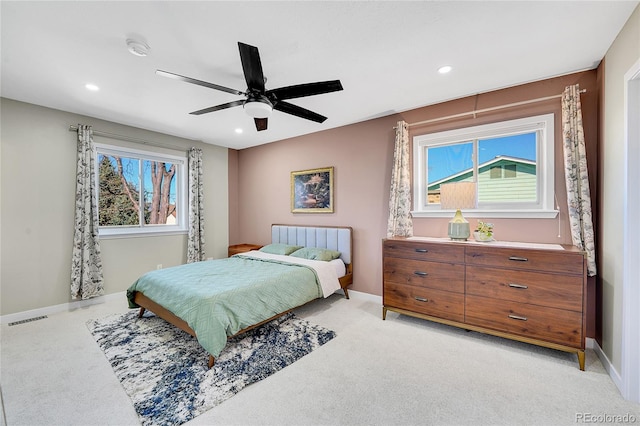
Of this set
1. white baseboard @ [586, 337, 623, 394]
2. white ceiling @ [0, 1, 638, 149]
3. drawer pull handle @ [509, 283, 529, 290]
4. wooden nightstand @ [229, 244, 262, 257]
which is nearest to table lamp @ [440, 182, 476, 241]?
drawer pull handle @ [509, 283, 529, 290]

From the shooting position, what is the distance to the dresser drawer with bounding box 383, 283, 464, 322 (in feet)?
9.02

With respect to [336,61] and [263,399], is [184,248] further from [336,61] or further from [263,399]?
[336,61]

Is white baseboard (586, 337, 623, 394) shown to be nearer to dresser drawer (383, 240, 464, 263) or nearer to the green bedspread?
dresser drawer (383, 240, 464, 263)

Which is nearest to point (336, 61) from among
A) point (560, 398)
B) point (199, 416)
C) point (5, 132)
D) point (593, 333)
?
point (199, 416)

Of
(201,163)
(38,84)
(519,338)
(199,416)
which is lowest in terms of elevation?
(199,416)

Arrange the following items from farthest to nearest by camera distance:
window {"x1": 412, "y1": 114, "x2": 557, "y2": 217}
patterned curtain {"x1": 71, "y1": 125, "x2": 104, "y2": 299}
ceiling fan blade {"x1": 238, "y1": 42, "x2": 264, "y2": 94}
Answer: patterned curtain {"x1": 71, "y1": 125, "x2": 104, "y2": 299}, window {"x1": 412, "y1": 114, "x2": 557, "y2": 217}, ceiling fan blade {"x1": 238, "y1": 42, "x2": 264, "y2": 94}

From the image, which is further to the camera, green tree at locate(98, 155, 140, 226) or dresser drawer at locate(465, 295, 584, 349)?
green tree at locate(98, 155, 140, 226)

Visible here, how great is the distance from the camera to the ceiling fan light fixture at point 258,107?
7.38 feet

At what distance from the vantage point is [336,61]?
94.3 inches

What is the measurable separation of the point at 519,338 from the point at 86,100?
531 cm

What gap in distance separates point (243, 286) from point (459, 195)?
240 cm

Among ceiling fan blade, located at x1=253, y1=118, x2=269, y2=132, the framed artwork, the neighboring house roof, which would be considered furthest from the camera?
the framed artwork

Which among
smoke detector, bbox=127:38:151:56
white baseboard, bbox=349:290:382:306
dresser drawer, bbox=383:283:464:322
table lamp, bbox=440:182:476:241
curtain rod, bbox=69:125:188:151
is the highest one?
smoke detector, bbox=127:38:151:56

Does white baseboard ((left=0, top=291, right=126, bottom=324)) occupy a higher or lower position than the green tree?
lower
